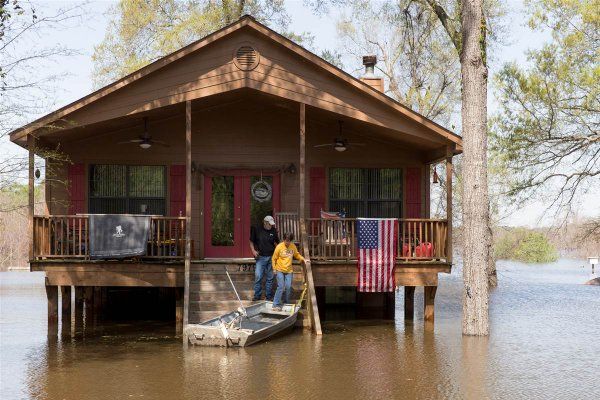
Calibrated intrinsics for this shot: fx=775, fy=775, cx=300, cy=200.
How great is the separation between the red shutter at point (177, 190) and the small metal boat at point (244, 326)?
4.96m

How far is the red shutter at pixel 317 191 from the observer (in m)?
19.6

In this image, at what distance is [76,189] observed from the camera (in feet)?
62.5

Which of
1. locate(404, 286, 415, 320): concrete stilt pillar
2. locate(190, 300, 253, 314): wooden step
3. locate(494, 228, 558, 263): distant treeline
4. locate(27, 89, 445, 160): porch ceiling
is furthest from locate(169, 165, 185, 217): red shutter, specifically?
locate(494, 228, 558, 263): distant treeline

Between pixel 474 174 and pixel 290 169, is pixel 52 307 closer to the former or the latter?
pixel 290 169

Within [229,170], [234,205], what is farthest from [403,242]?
[229,170]

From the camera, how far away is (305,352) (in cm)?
1291

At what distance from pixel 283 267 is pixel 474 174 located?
431cm

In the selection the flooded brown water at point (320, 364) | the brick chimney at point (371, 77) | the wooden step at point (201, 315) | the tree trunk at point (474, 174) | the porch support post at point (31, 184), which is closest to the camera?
the flooded brown water at point (320, 364)

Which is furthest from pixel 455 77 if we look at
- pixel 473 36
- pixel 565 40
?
pixel 473 36

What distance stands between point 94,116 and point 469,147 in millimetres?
7964

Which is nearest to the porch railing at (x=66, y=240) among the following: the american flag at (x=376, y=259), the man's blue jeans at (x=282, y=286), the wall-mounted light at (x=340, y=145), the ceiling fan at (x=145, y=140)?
the man's blue jeans at (x=282, y=286)

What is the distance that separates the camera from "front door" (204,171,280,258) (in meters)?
19.5

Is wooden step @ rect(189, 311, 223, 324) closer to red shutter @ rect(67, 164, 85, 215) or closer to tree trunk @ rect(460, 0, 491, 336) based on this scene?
tree trunk @ rect(460, 0, 491, 336)

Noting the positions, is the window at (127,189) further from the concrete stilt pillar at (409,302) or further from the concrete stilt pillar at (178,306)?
the concrete stilt pillar at (409,302)
